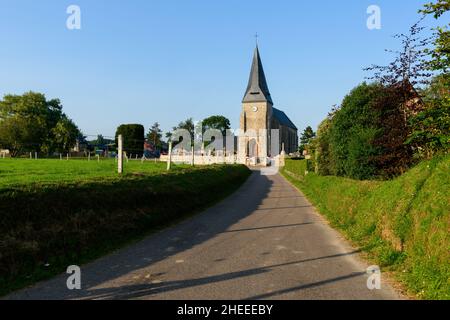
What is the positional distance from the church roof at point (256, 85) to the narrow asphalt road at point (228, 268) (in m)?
79.2

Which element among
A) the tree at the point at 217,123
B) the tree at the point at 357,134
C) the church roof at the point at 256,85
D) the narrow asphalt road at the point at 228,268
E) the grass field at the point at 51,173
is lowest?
the narrow asphalt road at the point at 228,268

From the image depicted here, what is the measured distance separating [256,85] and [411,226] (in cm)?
8325

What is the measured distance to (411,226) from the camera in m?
7.30

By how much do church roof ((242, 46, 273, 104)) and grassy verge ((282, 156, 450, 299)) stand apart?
3077 inches

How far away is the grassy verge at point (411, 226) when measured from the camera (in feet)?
19.0

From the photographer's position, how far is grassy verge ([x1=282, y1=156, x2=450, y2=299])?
580 centimetres

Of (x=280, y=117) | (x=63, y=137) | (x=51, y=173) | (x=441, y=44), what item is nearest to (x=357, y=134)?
(x=441, y=44)

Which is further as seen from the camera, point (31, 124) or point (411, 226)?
point (31, 124)

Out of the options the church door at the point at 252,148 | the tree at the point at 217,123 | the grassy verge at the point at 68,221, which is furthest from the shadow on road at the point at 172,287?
the tree at the point at 217,123

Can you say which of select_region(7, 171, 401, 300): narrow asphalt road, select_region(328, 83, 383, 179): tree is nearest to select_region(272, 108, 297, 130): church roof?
select_region(328, 83, 383, 179): tree

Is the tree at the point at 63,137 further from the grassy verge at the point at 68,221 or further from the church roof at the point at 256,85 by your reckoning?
the grassy verge at the point at 68,221

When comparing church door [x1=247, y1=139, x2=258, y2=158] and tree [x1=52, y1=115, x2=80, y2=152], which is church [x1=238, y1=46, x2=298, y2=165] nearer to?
church door [x1=247, y1=139, x2=258, y2=158]

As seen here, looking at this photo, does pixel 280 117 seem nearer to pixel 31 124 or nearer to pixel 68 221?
pixel 31 124
